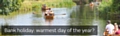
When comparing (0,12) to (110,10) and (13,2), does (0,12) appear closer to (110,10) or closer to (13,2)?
(13,2)

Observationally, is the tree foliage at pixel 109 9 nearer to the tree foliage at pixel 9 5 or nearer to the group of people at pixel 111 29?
the group of people at pixel 111 29

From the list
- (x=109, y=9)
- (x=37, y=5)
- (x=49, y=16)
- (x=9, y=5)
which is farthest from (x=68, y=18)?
(x=9, y=5)

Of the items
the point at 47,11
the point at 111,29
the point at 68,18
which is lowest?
the point at 111,29

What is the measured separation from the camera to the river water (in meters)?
9.36

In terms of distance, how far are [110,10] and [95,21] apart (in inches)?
9.9

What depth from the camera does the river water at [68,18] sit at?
30.7ft

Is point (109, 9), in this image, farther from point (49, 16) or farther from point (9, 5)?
point (9, 5)

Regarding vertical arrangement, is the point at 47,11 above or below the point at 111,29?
above

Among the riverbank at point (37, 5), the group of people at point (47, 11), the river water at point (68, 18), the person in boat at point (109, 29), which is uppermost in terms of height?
the riverbank at point (37, 5)

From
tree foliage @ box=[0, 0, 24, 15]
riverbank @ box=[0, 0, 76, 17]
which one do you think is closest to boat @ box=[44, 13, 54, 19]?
riverbank @ box=[0, 0, 76, 17]

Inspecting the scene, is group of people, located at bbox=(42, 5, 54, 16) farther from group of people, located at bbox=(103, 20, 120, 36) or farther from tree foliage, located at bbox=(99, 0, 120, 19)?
group of people, located at bbox=(103, 20, 120, 36)

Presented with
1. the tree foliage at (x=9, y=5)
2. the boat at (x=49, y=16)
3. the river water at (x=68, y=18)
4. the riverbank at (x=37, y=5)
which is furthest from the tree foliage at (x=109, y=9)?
the tree foliage at (x=9, y=5)

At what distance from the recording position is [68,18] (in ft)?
30.8

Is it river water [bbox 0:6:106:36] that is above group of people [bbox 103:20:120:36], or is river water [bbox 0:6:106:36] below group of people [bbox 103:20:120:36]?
above
